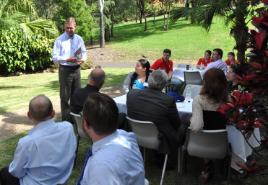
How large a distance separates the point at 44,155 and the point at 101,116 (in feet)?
3.96

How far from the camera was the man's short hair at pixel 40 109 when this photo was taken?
3521 millimetres

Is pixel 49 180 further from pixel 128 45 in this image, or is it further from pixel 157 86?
pixel 128 45

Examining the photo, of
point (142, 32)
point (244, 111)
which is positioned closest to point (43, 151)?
point (244, 111)

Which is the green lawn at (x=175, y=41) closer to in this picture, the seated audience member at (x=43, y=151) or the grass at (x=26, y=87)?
the grass at (x=26, y=87)

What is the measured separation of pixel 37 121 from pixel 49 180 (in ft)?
1.60

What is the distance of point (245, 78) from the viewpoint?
9.07ft

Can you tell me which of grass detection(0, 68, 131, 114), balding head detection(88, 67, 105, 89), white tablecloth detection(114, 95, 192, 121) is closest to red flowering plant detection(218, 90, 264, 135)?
white tablecloth detection(114, 95, 192, 121)

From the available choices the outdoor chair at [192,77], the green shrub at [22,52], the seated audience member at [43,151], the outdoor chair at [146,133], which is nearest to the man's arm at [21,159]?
the seated audience member at [43,151]

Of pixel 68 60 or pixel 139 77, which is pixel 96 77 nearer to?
pixel 139 77

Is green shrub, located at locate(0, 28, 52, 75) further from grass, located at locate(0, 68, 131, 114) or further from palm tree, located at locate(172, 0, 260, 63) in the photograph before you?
palm tree, located at locate(172, 0, 260, 63)

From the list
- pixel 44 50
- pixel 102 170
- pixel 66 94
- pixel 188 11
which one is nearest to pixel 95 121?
pixel 102 170

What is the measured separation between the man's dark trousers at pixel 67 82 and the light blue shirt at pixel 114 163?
5.32m

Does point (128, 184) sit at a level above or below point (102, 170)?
below

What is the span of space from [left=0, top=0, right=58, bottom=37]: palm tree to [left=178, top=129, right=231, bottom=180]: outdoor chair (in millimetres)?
9900
